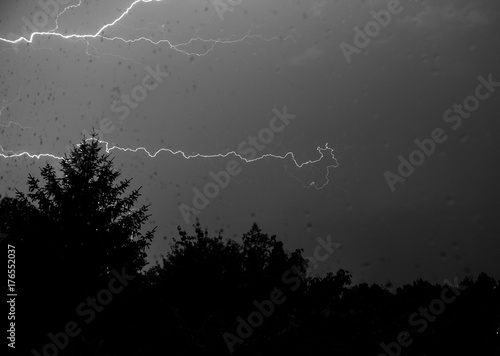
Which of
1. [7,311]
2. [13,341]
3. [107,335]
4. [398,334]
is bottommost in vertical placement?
[398,334]

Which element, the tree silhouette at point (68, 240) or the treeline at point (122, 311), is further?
the tree silhouette at point (68, 240)

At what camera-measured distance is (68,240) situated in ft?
31.2

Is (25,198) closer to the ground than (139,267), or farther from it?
farther from it

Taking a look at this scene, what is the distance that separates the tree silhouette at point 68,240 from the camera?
8.97 m

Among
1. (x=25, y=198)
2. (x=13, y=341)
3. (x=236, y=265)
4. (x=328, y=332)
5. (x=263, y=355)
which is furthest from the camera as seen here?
(x=236, y=265)

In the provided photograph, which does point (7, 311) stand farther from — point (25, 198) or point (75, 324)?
point (25, 198)

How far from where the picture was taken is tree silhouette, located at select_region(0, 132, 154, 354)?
8969 millimetres

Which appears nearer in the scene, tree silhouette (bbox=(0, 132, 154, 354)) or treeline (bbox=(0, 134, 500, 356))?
treeline (bbox=(0, 134, 500, 356))

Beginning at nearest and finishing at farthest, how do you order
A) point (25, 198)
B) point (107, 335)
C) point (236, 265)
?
point (107, 335)
point (25, 198)
point (236, 265)

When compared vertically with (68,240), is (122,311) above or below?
below

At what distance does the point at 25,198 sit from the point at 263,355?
767 cm

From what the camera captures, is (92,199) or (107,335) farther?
(92,199)

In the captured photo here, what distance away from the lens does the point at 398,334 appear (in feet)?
22.6

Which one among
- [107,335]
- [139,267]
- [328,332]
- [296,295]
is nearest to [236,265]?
[296,295]
